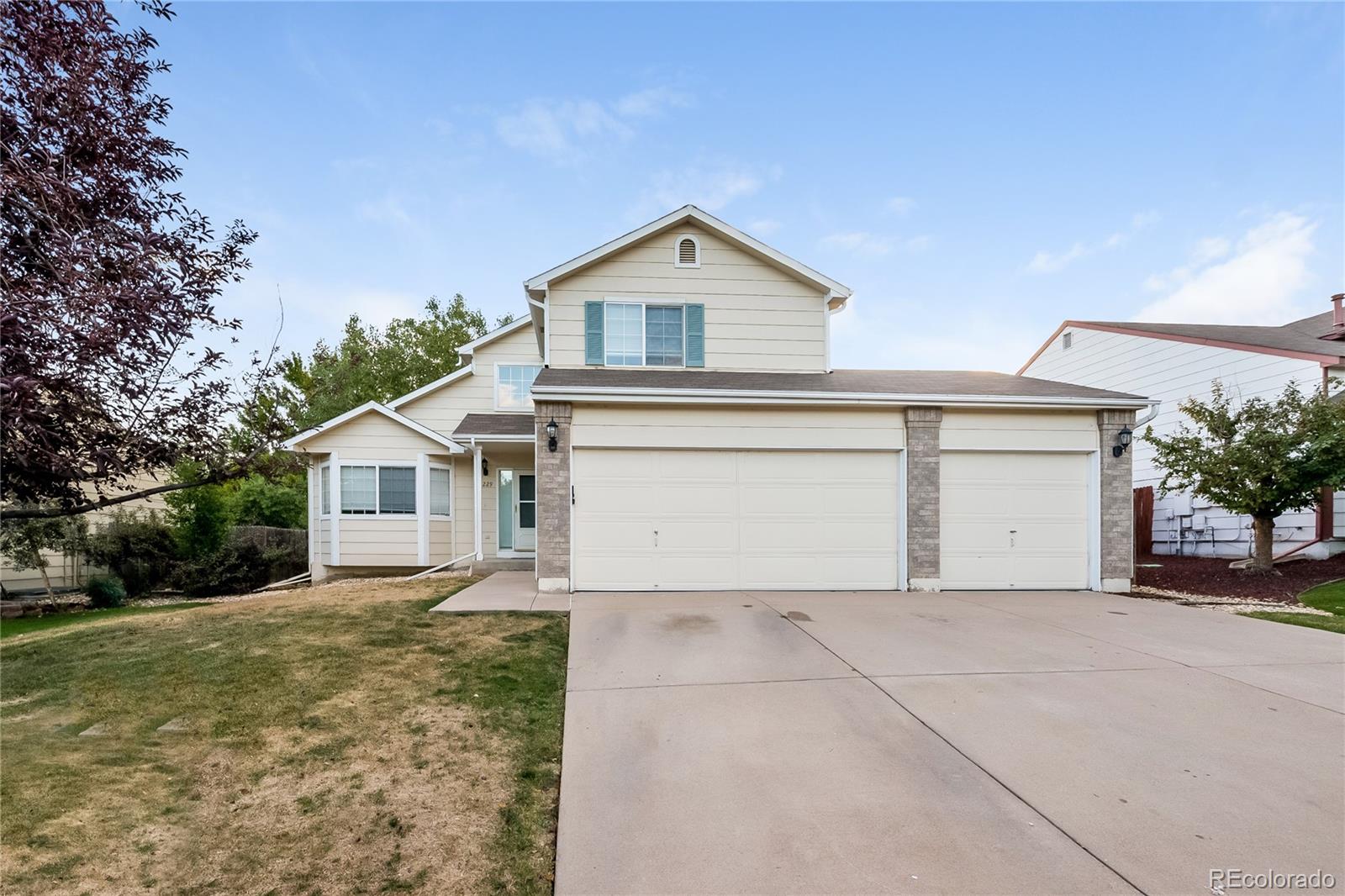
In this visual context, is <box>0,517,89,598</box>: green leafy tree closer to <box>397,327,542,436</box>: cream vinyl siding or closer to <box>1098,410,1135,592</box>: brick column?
<box>397,327,542,436</box>: cream vinyl siding

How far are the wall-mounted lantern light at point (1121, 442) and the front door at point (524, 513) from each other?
443 inches

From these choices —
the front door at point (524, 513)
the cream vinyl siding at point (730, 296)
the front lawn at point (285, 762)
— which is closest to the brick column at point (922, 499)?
the cream vinyl siding at point (730, 296)

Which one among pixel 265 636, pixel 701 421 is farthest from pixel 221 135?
pixel 701 421

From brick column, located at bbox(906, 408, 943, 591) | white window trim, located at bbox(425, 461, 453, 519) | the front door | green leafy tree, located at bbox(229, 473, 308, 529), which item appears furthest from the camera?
green leafy tree, located at bbox(229, 473, 308, 529)

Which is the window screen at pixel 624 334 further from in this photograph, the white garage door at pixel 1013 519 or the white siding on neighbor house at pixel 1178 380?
the white siding on neighbor house at pixel 1178 380

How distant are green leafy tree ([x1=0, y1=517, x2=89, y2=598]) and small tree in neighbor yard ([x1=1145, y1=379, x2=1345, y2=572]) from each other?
2016cm

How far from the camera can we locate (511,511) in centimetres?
1348

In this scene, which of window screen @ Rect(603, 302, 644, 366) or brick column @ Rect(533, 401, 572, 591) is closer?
brick column @ Rect(533, 401, 572, 591)

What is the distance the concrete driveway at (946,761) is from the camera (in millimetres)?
2660

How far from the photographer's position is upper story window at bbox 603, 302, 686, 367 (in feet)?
36.9

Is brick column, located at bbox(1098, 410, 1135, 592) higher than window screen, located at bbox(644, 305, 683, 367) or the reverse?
the reverse

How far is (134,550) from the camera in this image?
43.7 feet

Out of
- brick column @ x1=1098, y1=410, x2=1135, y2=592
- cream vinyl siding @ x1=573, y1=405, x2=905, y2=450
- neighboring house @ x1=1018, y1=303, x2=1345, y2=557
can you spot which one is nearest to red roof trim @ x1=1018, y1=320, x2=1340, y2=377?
neighboring house @ x1=1018, y1=303, x2=1345, y2=557

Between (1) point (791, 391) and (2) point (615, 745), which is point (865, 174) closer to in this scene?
(1) point (791, 391)
